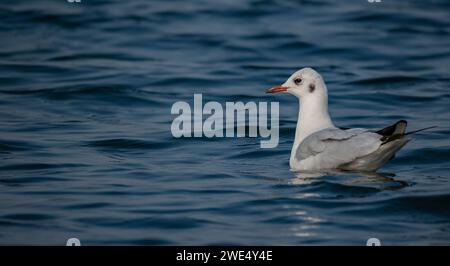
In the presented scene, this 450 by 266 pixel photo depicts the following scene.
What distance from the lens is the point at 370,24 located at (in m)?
18.9

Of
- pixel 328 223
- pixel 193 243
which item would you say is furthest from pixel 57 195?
pixel 328 223

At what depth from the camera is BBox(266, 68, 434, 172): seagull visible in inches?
333

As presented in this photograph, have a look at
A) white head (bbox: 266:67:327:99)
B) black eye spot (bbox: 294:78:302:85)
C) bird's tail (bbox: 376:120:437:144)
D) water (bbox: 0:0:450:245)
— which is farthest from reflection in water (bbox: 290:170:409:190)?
black eye spot (bbox: 294:78:302:85)

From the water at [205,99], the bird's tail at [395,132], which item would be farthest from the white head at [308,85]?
the bird's tail at [395,132]

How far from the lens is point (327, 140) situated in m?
8.79

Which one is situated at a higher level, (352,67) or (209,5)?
(209,5)

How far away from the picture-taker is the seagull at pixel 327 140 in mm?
8469

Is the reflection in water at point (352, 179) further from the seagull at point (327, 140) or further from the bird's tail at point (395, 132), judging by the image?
the bird's tail at point (395, 132)

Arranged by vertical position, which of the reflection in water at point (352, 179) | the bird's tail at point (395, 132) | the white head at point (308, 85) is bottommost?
the reflection in water at point (352, 179)

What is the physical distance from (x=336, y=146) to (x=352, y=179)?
1.14 ft

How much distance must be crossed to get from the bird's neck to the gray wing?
0.38m

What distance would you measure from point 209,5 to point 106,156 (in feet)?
34.1

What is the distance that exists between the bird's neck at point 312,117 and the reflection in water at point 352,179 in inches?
23.7

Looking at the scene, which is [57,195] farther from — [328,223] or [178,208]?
[328,223]
